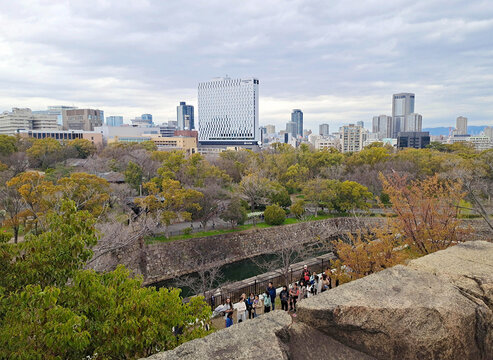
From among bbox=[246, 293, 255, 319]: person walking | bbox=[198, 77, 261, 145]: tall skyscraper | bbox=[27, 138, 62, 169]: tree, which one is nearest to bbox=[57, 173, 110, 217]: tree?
bbox=[246, 293, 255, 319]: person walking

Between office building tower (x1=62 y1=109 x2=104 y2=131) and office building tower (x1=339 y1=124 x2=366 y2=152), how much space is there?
7490cm

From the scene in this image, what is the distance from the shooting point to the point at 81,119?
103125 millimetres

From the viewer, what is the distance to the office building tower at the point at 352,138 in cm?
10171

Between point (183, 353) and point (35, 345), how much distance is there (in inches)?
65.4

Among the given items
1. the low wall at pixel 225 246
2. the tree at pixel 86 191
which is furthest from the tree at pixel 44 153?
the low wall at pixel 225 246

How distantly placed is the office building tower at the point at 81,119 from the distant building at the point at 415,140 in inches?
3428

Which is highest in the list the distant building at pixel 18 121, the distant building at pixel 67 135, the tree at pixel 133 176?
the distant building at pixel 18 121

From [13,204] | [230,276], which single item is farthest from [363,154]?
[13,204]

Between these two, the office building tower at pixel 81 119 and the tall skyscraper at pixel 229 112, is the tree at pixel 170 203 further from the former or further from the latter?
the office building tower at pixel 81 119

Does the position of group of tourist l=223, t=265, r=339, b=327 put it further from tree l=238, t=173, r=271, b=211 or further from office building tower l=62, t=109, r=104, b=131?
office building tower l=62, t=109, r=104, b=131

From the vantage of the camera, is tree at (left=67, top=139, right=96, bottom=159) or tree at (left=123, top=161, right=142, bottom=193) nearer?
tree at (left=123, top=161, right=142, bottom=193)

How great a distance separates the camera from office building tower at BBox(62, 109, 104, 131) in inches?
3954

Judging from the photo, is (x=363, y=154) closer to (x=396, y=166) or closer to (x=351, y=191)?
(x=396, y=166)

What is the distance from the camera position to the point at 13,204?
17.8m
